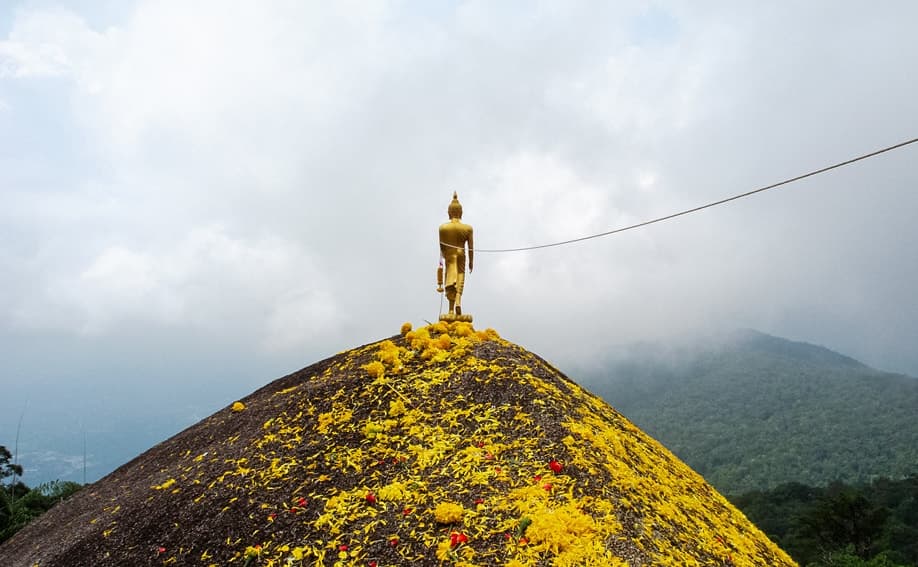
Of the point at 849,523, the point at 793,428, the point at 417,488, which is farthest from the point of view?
the point at 793,428

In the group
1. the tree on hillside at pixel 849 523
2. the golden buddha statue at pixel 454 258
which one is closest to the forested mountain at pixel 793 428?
the tree on hillside at pixel 849 523

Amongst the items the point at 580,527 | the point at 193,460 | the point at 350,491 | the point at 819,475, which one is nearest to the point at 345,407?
the point at 350,491

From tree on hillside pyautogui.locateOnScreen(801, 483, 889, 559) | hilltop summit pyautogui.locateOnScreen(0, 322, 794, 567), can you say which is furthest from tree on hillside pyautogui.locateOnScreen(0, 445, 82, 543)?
tree on hillside pyautogui.locateOnScreen(801, 483, 889, 559)

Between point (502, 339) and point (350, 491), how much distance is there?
516cm

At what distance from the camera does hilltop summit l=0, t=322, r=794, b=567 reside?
5.96 m

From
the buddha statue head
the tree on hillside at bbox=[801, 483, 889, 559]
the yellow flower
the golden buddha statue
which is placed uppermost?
the buddha statue head

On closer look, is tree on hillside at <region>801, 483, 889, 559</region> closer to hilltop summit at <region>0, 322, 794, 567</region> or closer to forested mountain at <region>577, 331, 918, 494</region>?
hilltop summit at <region>0, 322, 794, 567</region>

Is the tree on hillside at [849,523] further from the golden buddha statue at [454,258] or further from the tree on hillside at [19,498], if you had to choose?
the tree on hillside at [19,498]

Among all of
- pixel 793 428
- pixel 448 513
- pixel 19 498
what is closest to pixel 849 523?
pixel 448 513

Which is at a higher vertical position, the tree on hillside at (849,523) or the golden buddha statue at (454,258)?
the golden buddha statue at (454,258)

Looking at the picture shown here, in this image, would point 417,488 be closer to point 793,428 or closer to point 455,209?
point 455,209

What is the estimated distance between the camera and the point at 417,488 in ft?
22.2

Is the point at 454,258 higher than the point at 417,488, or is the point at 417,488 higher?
the point at 454,258

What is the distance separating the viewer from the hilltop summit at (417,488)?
19.6 feet
